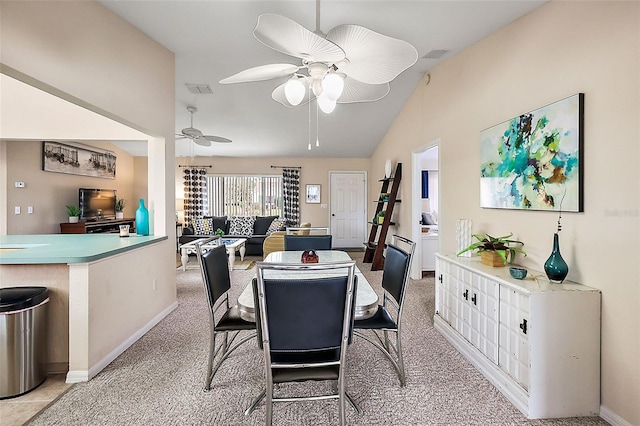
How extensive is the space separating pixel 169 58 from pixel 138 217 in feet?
5.67

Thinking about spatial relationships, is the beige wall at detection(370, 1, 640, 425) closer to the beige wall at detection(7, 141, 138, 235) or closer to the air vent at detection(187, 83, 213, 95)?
the air vent at detection(187, 83, 213, 95)

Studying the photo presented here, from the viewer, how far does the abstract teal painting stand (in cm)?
197

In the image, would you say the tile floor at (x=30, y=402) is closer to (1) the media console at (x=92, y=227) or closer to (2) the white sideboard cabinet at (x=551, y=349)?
(2) the white sideboard cabinet at (x=551, y=349)

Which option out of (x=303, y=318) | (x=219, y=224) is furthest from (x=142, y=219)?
(x=219, y=224)

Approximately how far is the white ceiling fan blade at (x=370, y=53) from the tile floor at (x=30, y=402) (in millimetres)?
2690

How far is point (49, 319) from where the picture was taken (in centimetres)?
222

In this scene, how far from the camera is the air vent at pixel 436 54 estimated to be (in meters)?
3.37

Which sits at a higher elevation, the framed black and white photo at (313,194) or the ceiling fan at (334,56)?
the ceiling fan at (334,56)

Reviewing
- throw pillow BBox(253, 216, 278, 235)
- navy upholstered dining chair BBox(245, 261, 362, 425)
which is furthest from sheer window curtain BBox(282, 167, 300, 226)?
navy upholstered dining chair BBox(245, 261, 362, 425)

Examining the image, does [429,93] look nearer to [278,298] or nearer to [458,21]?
[458,21]

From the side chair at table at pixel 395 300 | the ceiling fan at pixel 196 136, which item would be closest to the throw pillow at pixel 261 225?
the ceiling fan at pixel 196 136

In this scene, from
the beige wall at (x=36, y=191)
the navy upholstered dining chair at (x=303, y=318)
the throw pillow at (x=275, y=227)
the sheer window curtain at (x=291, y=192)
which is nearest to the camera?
the navy upholstered dining chair at (x=303, y=318)

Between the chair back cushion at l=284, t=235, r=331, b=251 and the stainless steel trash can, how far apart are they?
1862mm

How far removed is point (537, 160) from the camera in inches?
89.7
